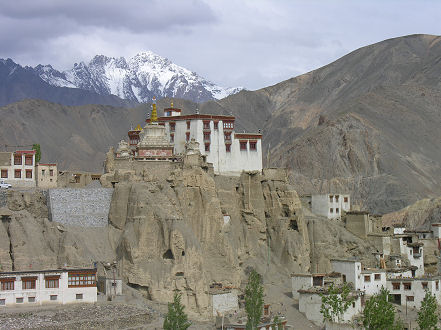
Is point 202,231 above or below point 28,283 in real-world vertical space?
above

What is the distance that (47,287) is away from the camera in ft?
209

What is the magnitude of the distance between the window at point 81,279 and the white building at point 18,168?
15938 millimetres

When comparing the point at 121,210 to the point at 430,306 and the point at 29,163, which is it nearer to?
the point at 29,163

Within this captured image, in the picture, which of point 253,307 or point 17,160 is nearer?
point 253,307

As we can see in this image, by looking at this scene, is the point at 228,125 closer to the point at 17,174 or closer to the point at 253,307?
the point at 17,174

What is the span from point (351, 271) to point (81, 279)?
84.8 ft

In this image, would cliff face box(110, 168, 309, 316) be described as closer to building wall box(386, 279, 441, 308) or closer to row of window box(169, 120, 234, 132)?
row of window box(169, 120, 234, 132)

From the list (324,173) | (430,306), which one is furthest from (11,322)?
(324,173)

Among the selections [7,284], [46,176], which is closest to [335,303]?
[7,284]

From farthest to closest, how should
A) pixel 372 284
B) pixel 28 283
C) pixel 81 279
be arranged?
pixel 372 284, pixel 81 279, pixel 28 283

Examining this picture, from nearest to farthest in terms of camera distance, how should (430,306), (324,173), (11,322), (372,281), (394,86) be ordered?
1. (11,322)
2. (430,306)
3. (372,281)
4. (324,173)
5. (394,86)

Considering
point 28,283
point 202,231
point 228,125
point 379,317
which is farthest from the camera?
point 228,125

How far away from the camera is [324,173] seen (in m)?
158

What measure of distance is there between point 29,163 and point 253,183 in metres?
20.3
